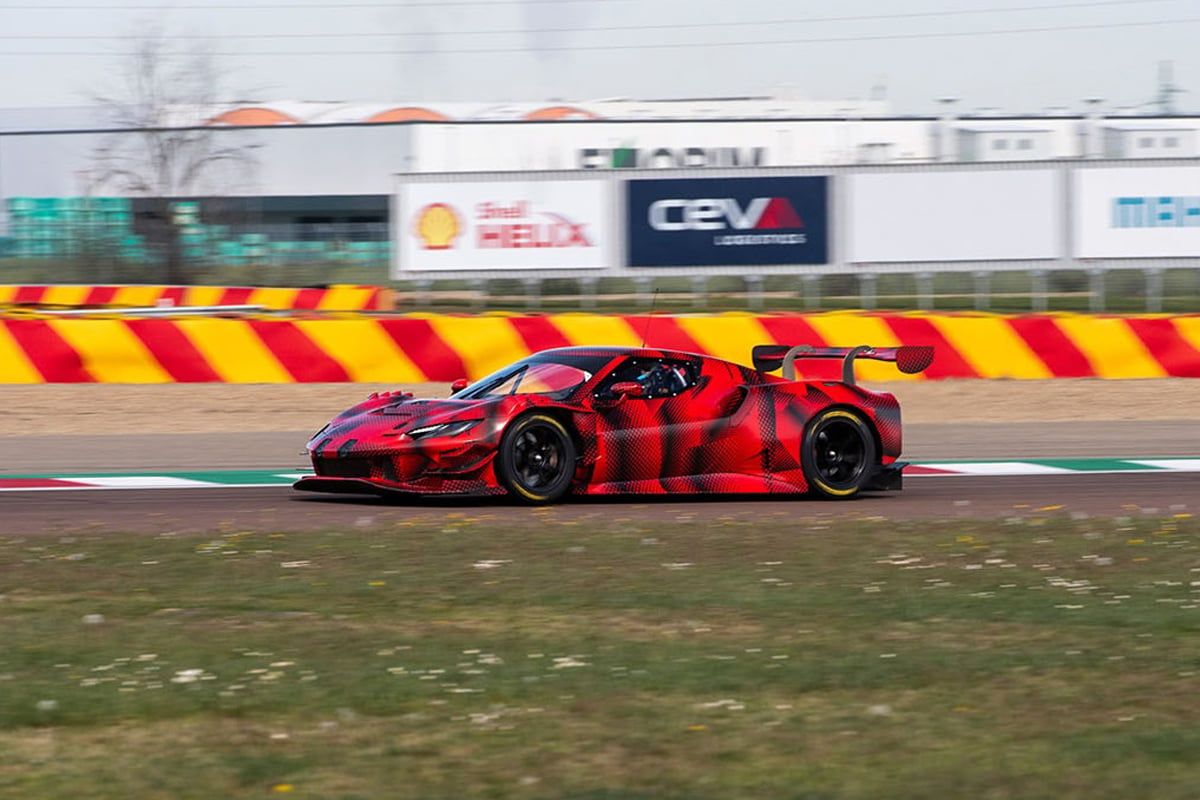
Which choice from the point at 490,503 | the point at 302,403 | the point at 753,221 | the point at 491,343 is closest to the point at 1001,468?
the point at 490,503

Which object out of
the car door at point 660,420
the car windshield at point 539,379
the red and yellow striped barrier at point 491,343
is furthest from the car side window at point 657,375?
the red and yellow striped barrier at point 491,343

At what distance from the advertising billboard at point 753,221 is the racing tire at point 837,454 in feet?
66.2

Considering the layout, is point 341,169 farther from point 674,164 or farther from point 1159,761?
point 1159,761

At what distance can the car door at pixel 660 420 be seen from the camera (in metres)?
11.2

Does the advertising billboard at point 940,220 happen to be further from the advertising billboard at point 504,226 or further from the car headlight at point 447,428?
the car headlight at point 447,428

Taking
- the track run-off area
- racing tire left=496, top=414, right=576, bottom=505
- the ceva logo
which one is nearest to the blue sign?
the ceva logo

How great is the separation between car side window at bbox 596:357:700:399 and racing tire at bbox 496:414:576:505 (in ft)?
1.68

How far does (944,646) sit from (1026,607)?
990 millimetres

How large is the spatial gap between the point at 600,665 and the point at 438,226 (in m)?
27.7

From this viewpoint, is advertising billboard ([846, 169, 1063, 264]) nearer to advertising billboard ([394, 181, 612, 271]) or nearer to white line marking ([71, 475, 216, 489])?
advertising billboard ([394, 181, 612, 271])

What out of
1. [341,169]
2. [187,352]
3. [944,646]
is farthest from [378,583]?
[341,169]

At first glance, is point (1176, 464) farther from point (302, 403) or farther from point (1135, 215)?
point (1135, 215)

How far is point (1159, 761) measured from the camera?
15.8 feet

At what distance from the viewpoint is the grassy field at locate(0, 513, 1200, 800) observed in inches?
186
